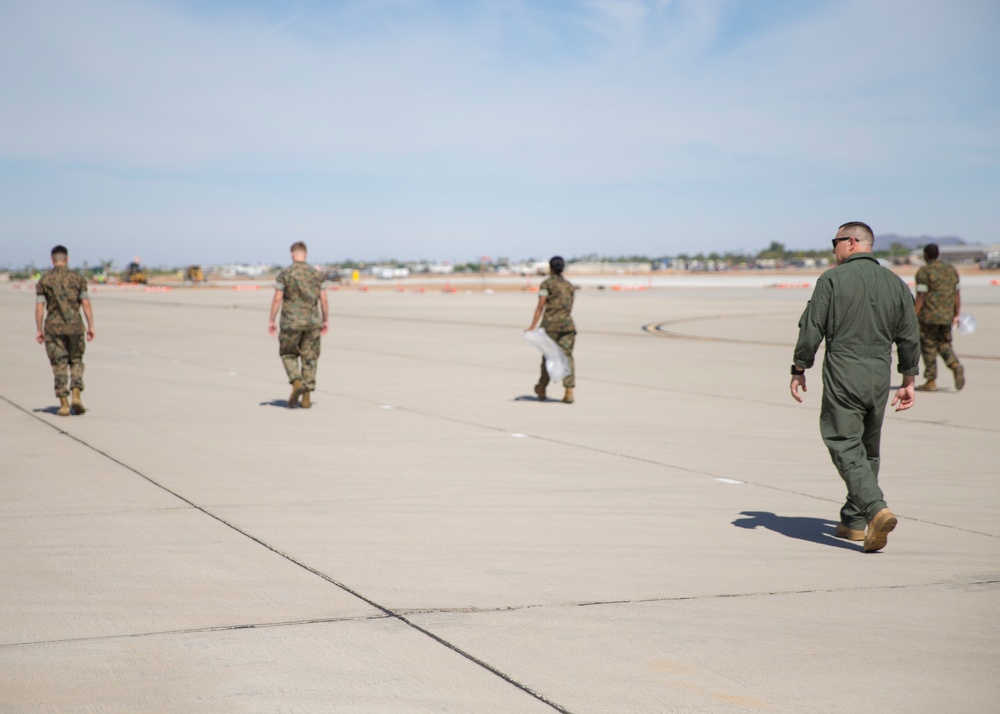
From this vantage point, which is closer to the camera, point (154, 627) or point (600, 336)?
point (154, 627)

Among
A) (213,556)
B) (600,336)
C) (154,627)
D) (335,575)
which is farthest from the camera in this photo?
(600,336)

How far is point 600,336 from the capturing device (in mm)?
27406

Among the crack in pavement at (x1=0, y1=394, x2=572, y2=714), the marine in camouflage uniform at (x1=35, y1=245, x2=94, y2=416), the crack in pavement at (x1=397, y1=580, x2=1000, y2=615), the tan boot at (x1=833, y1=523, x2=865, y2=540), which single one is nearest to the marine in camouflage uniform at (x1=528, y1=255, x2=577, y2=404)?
the marine in camouflage uniform at (x1=35, y1=245, x2=94, y2=416)

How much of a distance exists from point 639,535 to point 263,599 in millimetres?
2540

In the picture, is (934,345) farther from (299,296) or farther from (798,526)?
(798,526)

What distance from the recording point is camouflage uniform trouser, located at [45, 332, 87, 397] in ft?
41.7

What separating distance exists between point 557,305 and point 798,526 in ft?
→ 23.7

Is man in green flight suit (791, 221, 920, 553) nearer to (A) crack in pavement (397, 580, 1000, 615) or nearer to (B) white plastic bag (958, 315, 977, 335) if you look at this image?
(A) crack in pavement (397, 580, 1000, 615)

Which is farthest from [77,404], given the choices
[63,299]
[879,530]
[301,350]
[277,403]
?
[879,530]

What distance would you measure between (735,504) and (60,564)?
14.9 ft

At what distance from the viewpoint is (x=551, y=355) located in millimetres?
14000

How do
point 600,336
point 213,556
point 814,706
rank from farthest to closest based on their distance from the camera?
point 600,336 < point 213,556 < point 814,706

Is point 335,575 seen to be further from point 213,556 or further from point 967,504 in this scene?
point 967,504

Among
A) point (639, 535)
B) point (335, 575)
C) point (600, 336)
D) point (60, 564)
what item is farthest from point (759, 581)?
point (600, 336)
